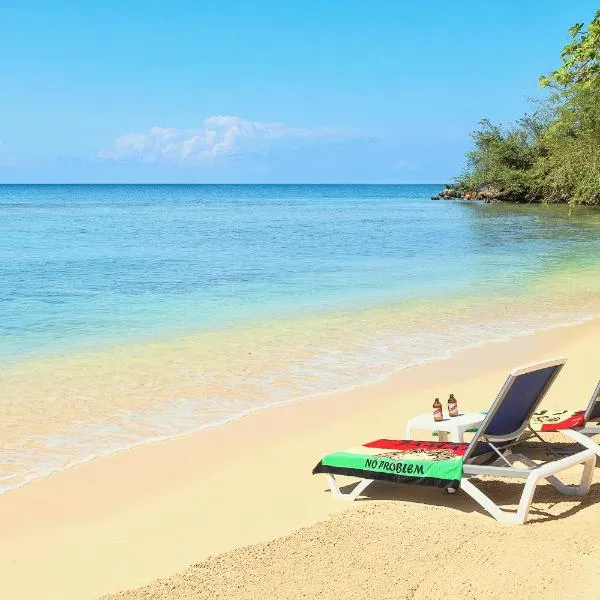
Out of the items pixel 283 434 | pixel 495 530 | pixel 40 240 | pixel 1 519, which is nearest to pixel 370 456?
pixel 495 530

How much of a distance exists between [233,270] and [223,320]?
7.91 meters

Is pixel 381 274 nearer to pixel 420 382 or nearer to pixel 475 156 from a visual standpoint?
pixel 420 382

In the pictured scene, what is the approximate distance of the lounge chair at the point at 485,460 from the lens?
5.31 metres

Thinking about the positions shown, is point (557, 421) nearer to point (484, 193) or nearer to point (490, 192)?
point (490, 192)

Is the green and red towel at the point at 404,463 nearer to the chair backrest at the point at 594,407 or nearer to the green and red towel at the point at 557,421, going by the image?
the green and red towel at the point at 557,421

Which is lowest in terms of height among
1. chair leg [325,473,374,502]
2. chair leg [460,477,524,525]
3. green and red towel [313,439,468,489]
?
chair leg [325,473,374,502]

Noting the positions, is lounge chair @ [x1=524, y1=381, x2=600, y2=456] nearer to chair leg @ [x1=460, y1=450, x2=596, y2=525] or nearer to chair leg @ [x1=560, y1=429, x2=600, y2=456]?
chair leg @ [x1=560, y1=429, x2=600, y2=456]

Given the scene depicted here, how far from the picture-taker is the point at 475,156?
67.2 meters

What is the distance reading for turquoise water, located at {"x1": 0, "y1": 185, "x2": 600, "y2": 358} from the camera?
45.9 feet

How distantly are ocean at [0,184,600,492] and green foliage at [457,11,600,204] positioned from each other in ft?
13.1

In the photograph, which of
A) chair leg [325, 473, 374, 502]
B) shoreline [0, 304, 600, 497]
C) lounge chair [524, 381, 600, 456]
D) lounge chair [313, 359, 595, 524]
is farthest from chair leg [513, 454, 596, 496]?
shoreline [0, 304, 600, 497]

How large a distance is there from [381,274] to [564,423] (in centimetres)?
1477

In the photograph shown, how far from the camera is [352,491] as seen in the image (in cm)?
581

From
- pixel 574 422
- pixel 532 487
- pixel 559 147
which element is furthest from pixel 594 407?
pixel 559 147
